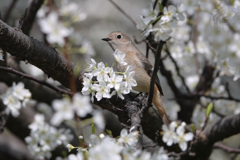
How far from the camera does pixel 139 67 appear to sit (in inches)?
159

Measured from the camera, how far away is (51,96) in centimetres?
416

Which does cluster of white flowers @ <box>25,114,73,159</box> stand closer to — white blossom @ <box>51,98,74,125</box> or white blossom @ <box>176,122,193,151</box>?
white blossom @ <box>176,122,193,151</box>

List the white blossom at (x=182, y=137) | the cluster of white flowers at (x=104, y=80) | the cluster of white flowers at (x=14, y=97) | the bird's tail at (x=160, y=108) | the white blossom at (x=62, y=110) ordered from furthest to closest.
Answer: the bird's tail at (x=160, y=108)
the cluster of white flowers at (x=14, y=97)
the white blossom at (x=182, y=137)
the cluster of white flowers at (x=104, y=80)
the white blossom at (x=62, y=110)

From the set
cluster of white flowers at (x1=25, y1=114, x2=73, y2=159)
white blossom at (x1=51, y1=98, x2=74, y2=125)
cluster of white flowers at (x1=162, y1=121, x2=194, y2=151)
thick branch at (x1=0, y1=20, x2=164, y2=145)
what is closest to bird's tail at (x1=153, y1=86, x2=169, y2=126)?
thick branch at (x1=0, y1=20, x2=164, y2=145)

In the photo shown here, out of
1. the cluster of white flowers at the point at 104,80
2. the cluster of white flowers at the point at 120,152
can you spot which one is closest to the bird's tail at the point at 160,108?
the cluster of white flowers at the point at 104,80

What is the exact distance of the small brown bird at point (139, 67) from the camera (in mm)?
3788

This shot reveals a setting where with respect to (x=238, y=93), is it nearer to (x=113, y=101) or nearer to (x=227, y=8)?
(x=227, y=8)

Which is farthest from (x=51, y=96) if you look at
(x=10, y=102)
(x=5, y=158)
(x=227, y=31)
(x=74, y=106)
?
(x=74, y=106)

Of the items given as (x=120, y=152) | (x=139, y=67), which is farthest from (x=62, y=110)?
(x=139, y=67)

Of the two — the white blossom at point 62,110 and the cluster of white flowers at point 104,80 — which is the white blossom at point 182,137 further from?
the white blossom at point 62,110

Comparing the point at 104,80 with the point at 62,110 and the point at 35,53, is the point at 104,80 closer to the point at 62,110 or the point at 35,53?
the point at 35,53

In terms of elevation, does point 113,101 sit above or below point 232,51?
below

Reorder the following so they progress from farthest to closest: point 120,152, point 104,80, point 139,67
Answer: point 139,67
point 104,80
point 120,152

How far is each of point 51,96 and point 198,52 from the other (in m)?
1.79
